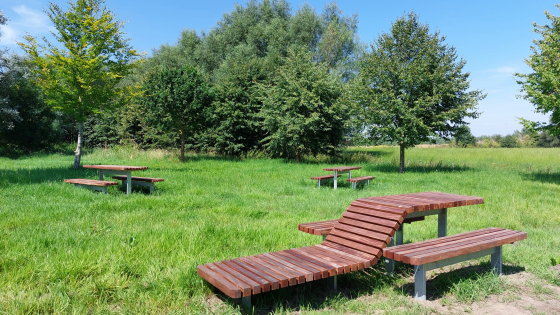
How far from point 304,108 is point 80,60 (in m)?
11.7

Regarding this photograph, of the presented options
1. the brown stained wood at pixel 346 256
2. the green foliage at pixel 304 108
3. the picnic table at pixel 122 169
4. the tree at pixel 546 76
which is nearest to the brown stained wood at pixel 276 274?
the brown stained wood at pixel 346 256

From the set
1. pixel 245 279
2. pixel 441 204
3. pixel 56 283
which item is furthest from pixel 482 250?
pixel 56 283

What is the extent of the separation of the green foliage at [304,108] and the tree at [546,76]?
8.73 meters

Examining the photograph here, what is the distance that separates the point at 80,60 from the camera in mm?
14188

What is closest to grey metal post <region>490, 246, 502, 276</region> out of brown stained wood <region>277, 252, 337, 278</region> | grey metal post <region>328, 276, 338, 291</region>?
grey metal post <region>328, 276, 338, 291</region>

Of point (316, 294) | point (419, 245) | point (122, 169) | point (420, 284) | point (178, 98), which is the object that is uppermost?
point (178, 98)

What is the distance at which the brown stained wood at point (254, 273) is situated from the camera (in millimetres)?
3000

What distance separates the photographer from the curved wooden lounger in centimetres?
308

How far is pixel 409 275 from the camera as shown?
14.5 feet

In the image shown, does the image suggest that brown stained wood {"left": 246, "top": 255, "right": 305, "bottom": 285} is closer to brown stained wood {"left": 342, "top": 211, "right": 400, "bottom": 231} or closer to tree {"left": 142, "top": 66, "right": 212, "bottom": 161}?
brown stained wood {"left": 342, "top": 211, "right": 400, "bottom": 231}

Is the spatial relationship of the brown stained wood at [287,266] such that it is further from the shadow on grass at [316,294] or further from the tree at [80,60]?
the tree at [80,60]

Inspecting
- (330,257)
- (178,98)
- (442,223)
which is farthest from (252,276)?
(178,98)

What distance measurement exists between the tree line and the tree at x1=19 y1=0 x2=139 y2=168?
1.9 inches

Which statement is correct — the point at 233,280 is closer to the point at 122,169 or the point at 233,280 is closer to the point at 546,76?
the point at 122,169
